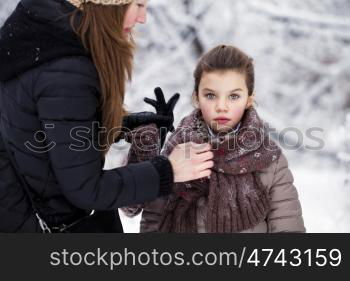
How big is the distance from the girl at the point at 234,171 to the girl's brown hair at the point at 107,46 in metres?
0.43

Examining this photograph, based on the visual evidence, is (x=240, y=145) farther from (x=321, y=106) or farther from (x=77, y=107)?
(x=321, y=106)

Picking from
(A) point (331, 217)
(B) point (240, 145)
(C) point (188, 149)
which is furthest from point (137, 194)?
(A) point (331, 217)

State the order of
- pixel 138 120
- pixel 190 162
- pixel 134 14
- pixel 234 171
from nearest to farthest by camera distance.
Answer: pixel 134 14
pixel 190 162
pixel 234 171
pixel 138 120

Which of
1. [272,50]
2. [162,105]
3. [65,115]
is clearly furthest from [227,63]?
[272,50]

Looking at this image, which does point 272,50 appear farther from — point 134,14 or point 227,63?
point 134,14

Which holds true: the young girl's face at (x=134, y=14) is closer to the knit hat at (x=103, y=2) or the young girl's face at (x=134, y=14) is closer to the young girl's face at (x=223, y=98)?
the knit hat at (x=103, y=2)

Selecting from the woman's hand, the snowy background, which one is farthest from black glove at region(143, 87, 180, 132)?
the snowy background

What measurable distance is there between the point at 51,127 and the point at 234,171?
0.70m

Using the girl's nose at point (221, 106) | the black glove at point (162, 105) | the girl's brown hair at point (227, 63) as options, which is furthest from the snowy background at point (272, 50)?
the girl's nose at point (221, 106)

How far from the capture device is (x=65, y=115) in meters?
1.52

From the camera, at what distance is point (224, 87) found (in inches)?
77.9

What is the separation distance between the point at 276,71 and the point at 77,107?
4728 millimetres

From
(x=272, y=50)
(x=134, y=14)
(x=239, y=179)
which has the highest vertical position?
(x=272, y=50)

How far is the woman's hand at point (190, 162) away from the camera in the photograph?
5.65 feet
